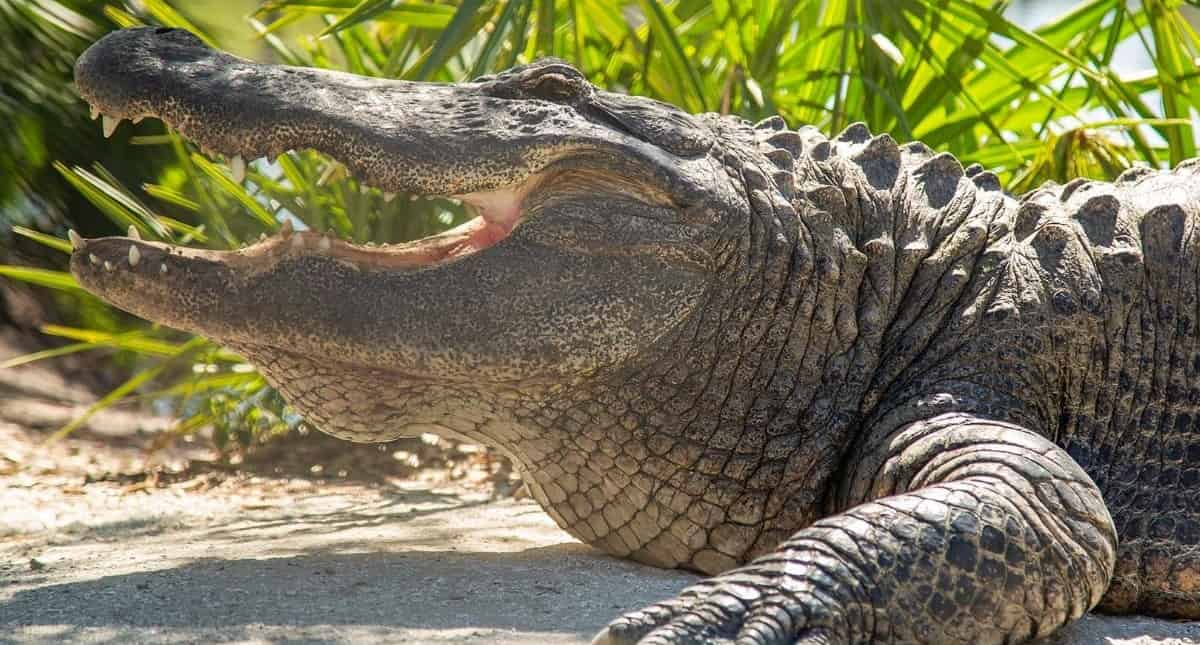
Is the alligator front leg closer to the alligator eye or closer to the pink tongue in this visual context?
the pink tongue

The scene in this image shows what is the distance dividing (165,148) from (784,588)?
4.89 m

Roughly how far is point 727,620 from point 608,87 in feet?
11.8

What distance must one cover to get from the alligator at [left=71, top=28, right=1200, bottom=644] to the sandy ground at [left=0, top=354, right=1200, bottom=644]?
0.30 metres

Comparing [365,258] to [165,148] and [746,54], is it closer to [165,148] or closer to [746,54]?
[746,54]

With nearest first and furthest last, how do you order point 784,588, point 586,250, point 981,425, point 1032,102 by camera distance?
point 784,588, point 981,425, point 586,250, point 1032,102

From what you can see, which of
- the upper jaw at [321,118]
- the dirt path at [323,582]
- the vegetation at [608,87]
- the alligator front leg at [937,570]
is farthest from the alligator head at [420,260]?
the vegetation at [608,87]

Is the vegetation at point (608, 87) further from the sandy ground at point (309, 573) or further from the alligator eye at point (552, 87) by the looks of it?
the alligator eye at point (552, 87)

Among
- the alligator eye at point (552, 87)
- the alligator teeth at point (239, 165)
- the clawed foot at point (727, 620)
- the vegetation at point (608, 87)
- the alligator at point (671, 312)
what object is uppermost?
the vegetation at point (608, 87)

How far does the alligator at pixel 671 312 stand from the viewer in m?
2.90

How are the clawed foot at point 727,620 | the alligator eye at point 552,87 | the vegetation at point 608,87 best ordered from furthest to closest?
the vegetation at point 608,87 < the alligator eye at point 552,87 < the clawed foot at point 727,620

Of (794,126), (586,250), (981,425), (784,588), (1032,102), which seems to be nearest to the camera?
(784,588)

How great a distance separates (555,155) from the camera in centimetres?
305

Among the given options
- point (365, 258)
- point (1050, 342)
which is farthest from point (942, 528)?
point (365, 258)

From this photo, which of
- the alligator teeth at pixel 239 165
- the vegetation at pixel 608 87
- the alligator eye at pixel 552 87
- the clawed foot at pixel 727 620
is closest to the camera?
the clawed foot at pixel 727 620
